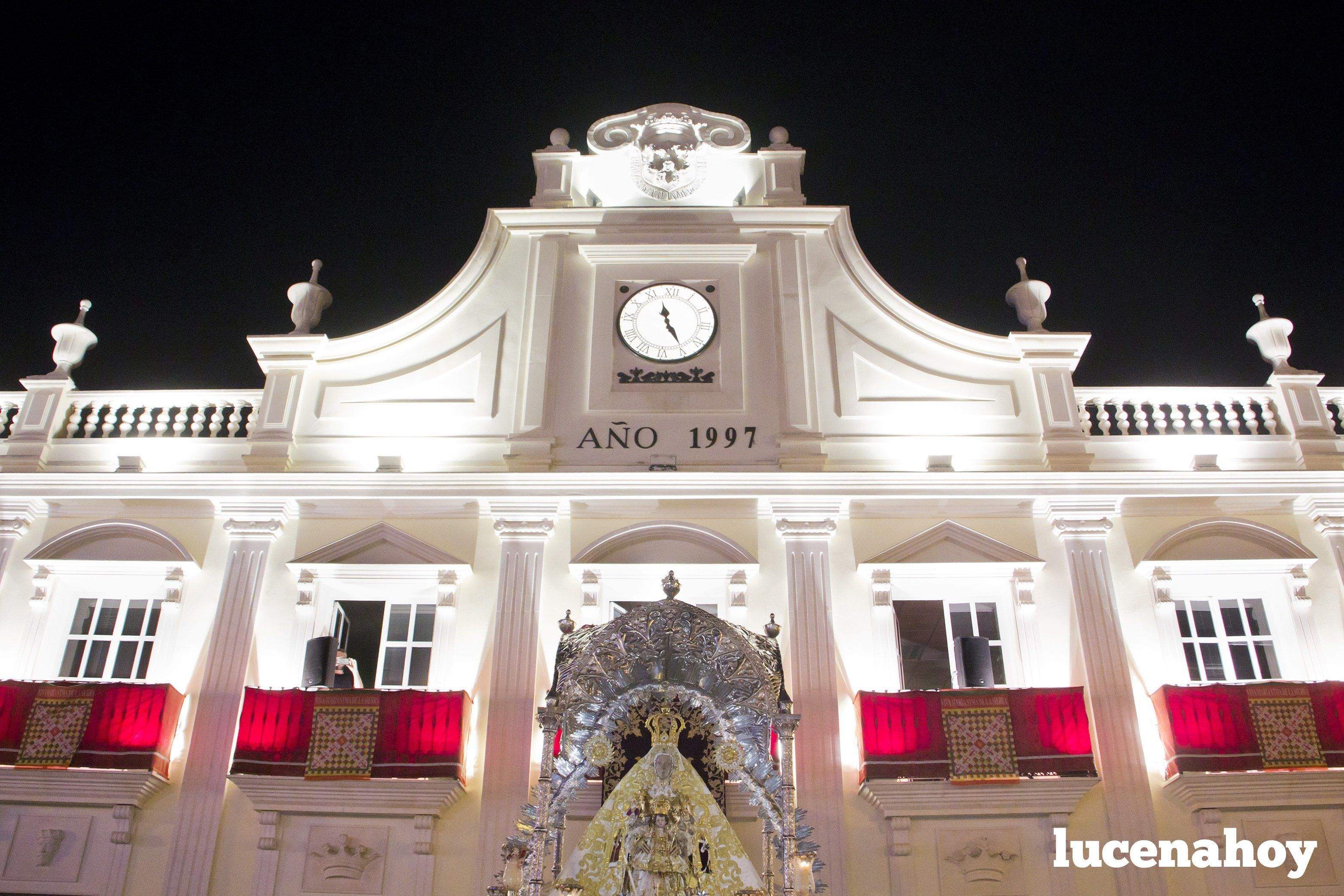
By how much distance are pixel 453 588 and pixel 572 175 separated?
21.7 feet

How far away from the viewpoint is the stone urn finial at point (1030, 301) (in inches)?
624

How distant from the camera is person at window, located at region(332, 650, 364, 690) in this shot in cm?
1338

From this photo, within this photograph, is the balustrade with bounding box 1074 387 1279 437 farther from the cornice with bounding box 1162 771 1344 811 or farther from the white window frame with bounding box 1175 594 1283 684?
the cornice with bounding box 1162 771 1344 811

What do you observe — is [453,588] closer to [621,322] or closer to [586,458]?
[586,458]

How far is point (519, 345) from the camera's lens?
15.6m

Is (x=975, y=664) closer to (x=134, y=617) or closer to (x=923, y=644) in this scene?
(x=923, y=644)

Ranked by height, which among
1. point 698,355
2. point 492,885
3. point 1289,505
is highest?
point 698,355

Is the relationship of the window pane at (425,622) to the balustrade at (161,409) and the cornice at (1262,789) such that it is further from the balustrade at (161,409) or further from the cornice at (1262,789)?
the cornice at (1262,789)

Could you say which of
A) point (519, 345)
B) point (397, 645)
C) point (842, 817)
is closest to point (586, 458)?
point (519, 345)

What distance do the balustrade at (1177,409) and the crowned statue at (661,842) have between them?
24.2 feet

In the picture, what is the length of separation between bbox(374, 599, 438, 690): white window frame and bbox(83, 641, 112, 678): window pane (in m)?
3.36

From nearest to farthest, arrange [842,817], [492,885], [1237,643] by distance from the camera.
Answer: [492,885] < [842,817] < [1237,643]

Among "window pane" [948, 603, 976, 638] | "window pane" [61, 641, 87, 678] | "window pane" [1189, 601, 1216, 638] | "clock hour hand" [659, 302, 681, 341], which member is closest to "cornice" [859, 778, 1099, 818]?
"window pane" [948, 603, 976, 638]

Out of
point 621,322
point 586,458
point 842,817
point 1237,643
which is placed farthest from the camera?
point 621,322
